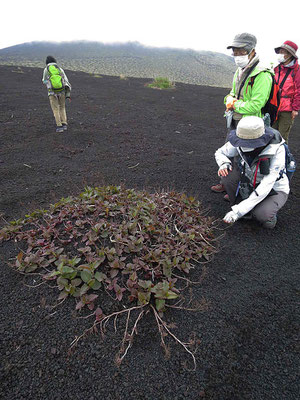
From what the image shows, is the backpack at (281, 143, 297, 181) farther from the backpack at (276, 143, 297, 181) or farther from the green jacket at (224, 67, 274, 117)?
the green jacket at (224, 67, 274, 117)

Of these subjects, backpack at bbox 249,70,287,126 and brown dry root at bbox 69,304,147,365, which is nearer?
brown dry root at bbox 69,304,147,365

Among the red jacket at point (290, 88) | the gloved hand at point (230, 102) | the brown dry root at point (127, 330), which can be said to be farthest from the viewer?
the red jacket at point (290, 88)

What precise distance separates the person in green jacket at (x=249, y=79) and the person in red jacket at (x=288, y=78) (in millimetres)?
841

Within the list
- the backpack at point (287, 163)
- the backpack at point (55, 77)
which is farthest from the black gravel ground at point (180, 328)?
the backpack at point (55, 77)

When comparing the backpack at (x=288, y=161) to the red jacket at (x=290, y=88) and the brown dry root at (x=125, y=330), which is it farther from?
the brown dry root at (x=125, y=330)

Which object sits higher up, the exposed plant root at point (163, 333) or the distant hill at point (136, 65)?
the distant hill at point (136, 65)

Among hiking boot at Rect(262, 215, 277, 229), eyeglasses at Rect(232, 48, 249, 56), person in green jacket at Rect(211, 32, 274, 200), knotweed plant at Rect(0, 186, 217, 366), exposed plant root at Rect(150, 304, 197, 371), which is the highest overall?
eyeglasses at Rect(232, 48, 249, 56)

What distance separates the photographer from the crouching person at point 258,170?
88.3 inches

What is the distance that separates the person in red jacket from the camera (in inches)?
125

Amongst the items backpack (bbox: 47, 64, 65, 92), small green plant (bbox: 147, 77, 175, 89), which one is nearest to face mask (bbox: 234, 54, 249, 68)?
backpack (bbox: 47, 64, 65, 92)

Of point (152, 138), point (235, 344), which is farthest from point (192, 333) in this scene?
point (152, 138)

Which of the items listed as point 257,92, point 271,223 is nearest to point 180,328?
point 271,223

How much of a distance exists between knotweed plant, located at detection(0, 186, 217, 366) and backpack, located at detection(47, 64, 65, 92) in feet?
12.2

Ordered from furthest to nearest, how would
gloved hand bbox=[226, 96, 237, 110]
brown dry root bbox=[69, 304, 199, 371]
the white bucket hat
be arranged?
gloved hand bbox=[226, 96, 237, 110], the white bucket hat, brown dry root bbox=[69, 304, 199, 371]
